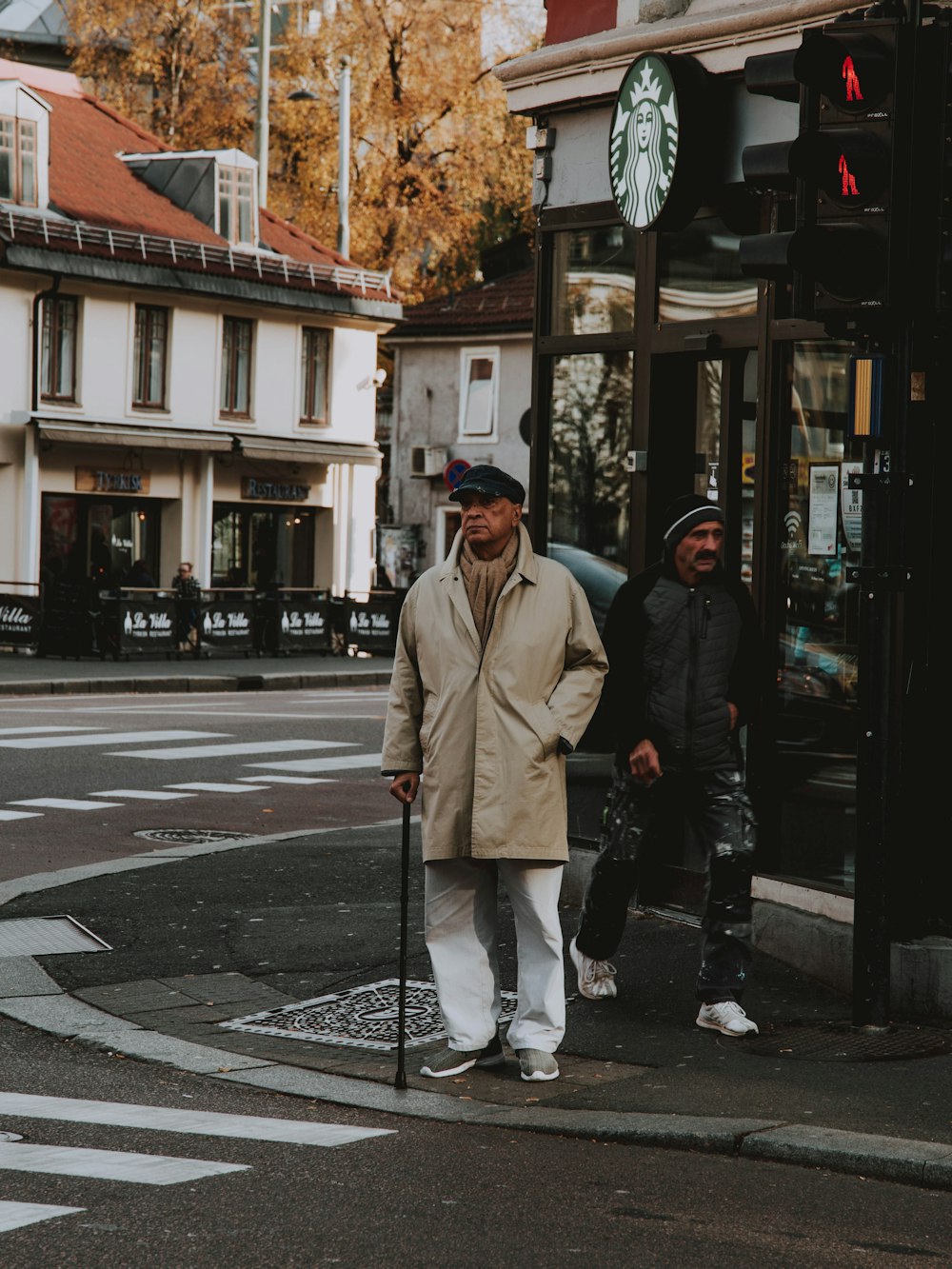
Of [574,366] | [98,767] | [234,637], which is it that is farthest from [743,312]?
[234,637]

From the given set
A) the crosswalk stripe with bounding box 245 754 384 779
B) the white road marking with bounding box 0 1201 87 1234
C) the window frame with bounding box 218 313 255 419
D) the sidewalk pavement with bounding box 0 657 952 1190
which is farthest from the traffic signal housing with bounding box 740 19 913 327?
the window frame with bounding box 218 313 255 419

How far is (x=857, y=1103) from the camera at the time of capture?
6.02 metres

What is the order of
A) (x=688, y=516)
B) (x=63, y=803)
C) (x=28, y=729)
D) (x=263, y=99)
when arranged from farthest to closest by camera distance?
(x=263, y=99)
(x=28, y=729)
(x=63, y=803)
(x=688, y=516)

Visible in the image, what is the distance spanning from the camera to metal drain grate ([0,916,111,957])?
859 cm

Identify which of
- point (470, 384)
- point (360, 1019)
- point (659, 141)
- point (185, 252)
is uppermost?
point (185, 252)

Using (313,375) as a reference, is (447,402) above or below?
above

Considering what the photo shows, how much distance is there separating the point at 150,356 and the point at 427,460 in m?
12.7

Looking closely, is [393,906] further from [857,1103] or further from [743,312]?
[857,1103]

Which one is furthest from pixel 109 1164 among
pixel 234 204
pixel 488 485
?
pixel 234 204

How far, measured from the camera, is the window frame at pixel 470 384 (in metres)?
48.2

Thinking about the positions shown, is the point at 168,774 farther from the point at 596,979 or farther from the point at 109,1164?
the point at 109,1164

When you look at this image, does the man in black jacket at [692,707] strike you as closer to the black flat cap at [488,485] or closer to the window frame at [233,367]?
the black flat cap at [488,485]

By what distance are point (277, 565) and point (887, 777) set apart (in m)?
35.6

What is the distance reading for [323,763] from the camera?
55.4ft
